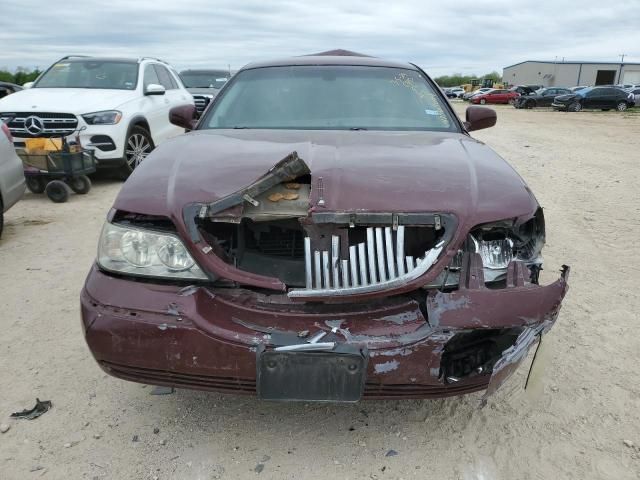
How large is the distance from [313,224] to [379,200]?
0.27 m

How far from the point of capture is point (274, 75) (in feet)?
12.3

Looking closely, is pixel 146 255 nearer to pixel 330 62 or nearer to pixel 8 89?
pixel 330 62

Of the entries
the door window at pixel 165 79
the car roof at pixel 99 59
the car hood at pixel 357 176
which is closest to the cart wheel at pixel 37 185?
the car roof at pixel 99 59

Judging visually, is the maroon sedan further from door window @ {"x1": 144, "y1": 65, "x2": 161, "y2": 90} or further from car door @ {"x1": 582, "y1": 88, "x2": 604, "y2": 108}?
car door @ {"x1": 582, "y1": 88, "x2": 604, "y2": 108}

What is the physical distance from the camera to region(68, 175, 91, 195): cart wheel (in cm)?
698

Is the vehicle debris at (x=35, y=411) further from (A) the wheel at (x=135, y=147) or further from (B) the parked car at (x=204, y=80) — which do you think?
(B) the parked car at (x=204, y=80)

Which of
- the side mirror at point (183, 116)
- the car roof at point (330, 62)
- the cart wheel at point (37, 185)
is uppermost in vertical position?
the car roof at point (330, 62)

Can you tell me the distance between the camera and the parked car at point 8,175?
4.95 m

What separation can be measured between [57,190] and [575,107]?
31198 millimetres

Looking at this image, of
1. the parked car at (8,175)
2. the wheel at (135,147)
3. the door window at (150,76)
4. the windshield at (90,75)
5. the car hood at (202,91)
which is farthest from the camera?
the car hood at (202,91)

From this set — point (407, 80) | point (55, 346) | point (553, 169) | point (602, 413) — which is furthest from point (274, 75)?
point (553, 169)

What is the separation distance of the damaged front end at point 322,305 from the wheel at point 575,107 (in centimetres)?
3270

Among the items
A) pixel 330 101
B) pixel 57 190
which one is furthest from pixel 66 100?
pixel 330 101

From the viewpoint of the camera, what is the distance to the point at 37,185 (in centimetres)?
715
